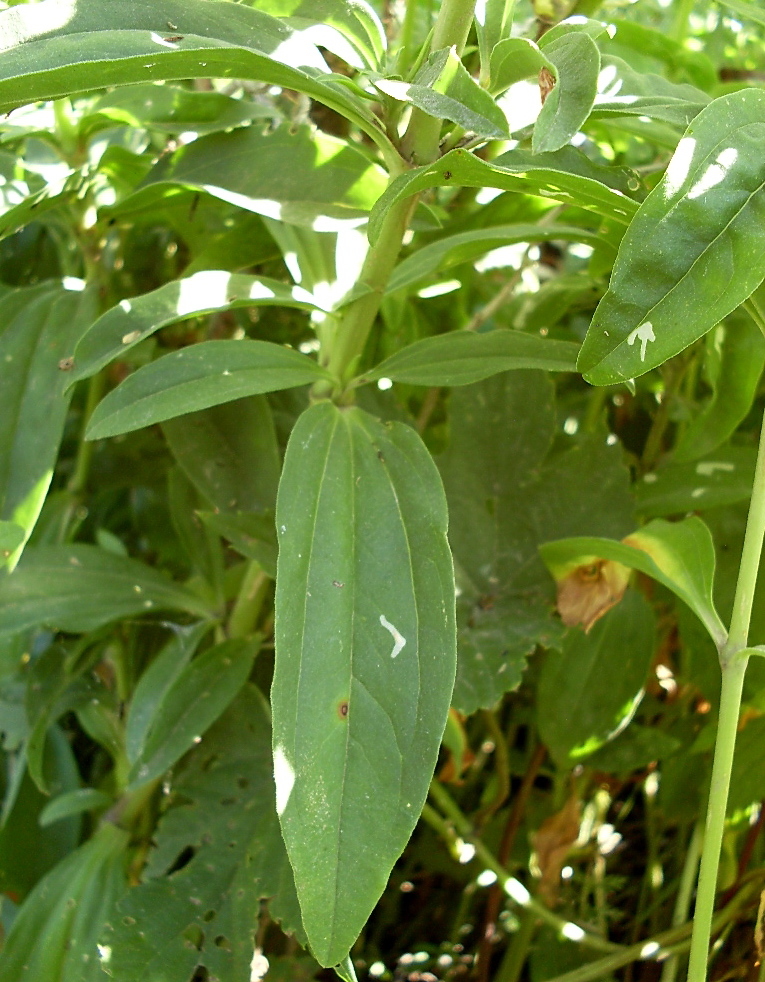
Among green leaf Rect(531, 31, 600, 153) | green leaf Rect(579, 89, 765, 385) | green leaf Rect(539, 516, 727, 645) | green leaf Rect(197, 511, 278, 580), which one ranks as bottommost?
green leaf Rect(539, 516, 727, 645)

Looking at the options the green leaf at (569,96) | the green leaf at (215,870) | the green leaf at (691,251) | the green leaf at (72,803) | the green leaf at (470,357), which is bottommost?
the green leaf at (215,870)

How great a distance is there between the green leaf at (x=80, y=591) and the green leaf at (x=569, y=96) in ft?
1.34

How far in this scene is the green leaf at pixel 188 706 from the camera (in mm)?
566

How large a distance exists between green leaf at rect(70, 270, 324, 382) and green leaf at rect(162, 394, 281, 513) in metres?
0.16

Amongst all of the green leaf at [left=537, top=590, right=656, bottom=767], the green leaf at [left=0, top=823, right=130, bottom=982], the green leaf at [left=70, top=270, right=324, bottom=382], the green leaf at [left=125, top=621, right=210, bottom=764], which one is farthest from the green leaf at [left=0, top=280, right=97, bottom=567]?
the green leaf at [left=537, top=590, right=656, bottom=767]

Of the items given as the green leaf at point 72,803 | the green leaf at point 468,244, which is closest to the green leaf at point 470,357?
the green leaf at point 468,244

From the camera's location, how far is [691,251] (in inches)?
13.8

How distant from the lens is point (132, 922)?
56 centimetres

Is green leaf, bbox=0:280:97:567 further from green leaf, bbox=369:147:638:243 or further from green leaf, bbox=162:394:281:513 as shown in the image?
green leaf, bbox=369:147:638:243

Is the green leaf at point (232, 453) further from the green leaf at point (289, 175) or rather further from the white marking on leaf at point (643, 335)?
the white marking on leaf at point (643, 335)

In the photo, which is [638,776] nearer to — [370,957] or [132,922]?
[370,957]

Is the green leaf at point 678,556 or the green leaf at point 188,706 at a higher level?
the green leaf at point 678,556

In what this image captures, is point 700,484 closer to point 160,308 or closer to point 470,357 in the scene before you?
point 470,357

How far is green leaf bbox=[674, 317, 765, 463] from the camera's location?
53 centimetres
